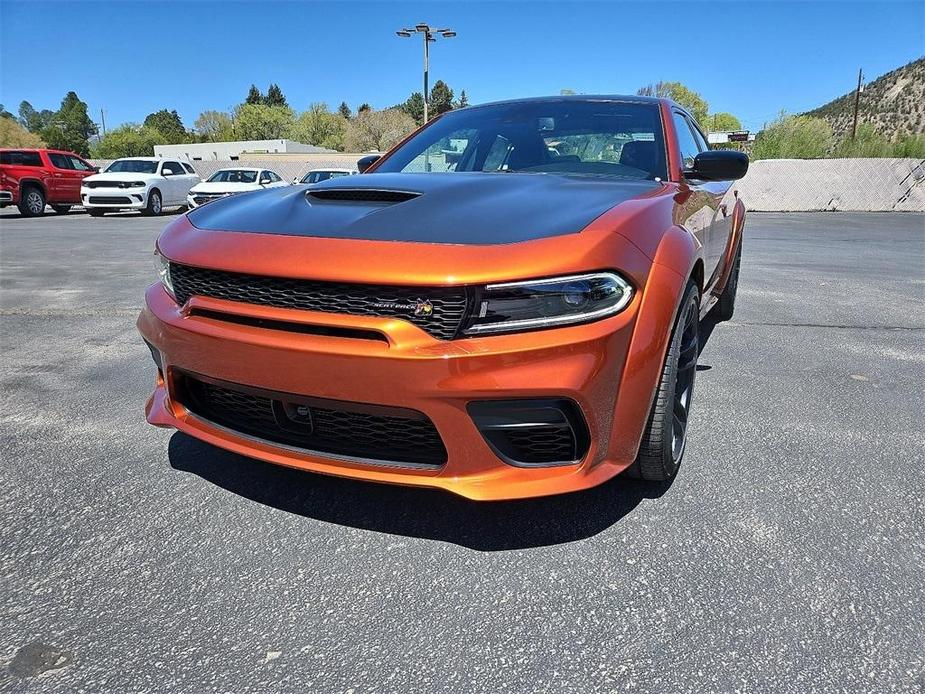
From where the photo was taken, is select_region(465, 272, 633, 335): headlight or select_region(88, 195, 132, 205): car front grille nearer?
select_region(465, 272, 633, 335): headlight

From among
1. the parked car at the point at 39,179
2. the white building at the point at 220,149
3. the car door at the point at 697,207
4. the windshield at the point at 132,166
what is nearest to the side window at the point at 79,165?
the parked car at the point at 39,179

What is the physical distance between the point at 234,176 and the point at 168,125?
3662 inches

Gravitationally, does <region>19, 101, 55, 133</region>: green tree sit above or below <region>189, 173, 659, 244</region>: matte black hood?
above

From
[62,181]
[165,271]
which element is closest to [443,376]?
[165,271]

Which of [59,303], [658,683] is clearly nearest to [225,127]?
[59,303]

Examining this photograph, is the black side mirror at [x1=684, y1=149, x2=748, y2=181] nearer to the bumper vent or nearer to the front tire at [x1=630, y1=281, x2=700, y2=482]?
the front tire at [x1=630, y1=281, x2=700, y2=482]

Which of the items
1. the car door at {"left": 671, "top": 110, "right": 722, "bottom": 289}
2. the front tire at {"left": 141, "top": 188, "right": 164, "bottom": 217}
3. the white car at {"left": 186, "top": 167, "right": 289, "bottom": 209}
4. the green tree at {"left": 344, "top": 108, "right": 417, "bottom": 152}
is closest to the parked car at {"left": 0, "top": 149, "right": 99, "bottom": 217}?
the front tire at {"left": 141, "top": 188, "right": 164, "bottom": 217}

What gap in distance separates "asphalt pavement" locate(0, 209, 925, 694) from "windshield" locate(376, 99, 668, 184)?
1.26m

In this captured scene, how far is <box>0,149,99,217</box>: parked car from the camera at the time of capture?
16516 mm

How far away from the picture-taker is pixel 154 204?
704 inches

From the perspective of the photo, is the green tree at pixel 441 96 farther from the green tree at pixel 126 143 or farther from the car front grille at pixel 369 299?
the car front grille at pixel 369 299

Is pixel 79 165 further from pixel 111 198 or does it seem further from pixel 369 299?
pixel 369 299

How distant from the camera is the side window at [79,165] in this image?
18297 millimetres

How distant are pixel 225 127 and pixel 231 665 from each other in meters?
96.3
